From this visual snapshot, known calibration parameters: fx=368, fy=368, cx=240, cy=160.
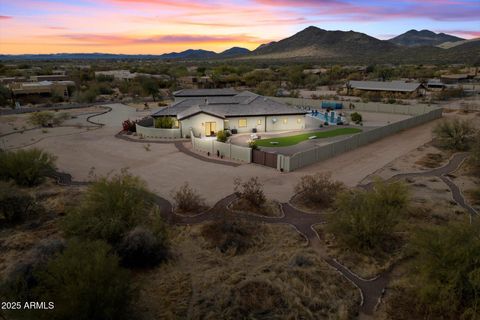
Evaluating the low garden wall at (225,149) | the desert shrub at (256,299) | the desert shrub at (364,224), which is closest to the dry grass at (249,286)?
the desert shrub at (256,299)

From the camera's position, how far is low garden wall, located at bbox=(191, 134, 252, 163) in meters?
26.6

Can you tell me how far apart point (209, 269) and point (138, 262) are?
7.96 feet

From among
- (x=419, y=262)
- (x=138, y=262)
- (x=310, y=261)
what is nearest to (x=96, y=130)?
(x=138, y=262)

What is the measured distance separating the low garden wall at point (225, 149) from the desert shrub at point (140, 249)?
14.5m

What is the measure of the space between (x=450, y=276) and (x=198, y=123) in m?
28.5

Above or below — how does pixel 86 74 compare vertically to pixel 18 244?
above

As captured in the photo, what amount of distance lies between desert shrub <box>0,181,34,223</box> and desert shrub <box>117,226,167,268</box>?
689cm

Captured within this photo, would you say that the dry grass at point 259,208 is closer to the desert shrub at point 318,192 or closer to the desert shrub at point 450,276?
the desert shrub at point 318,192

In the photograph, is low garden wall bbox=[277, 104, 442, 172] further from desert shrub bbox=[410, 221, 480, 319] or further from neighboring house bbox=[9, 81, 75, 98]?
neighboring house bbox=[9, 81, 75, 98]

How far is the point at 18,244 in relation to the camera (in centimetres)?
1393

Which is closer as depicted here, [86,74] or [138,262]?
[138,262]

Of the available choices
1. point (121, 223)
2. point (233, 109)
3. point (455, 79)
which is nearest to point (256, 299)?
point (121, 223)

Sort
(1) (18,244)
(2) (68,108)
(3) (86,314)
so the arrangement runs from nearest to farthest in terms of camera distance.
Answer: (3) (86,314) → (1) (18,244) → (2) (68,108)

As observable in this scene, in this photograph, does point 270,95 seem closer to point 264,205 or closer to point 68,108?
point 68,108
